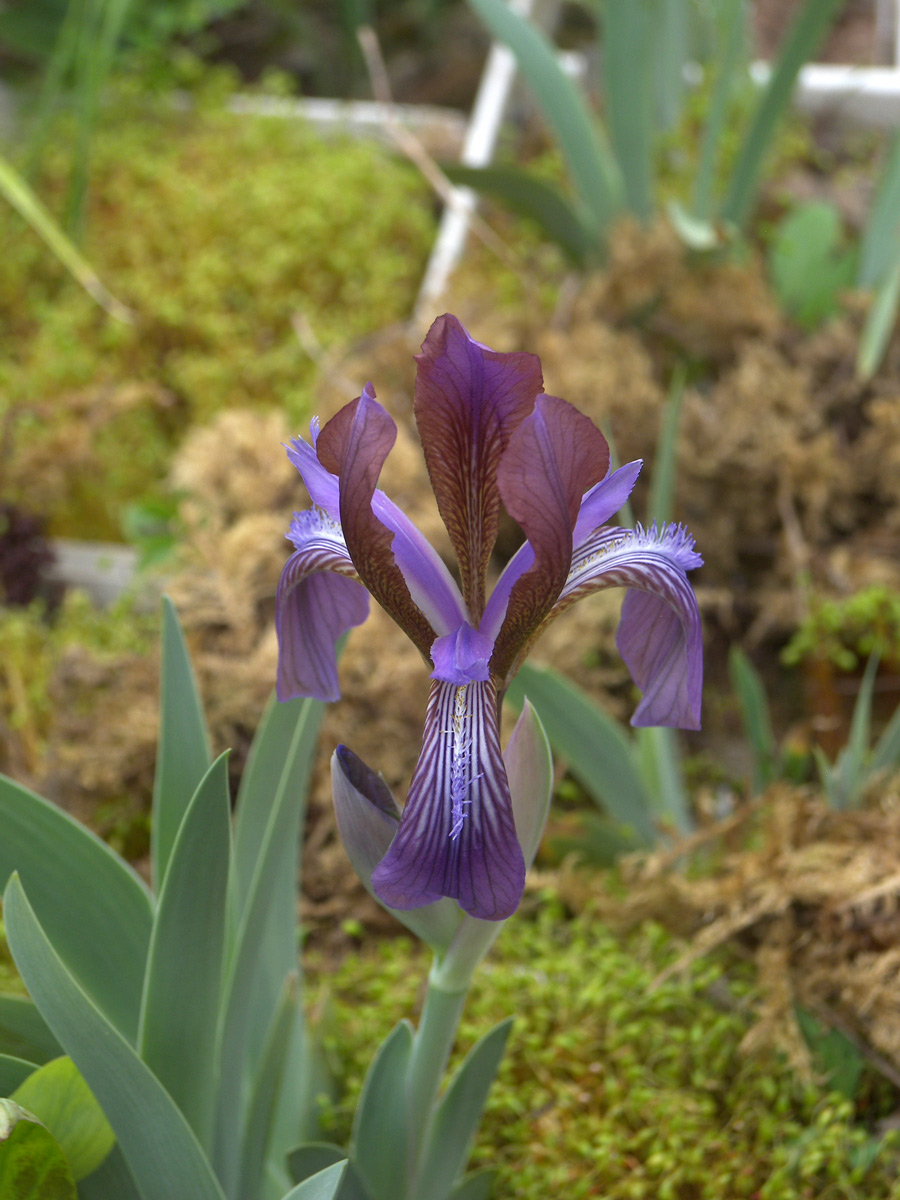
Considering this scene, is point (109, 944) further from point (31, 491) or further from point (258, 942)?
point (31, 491)

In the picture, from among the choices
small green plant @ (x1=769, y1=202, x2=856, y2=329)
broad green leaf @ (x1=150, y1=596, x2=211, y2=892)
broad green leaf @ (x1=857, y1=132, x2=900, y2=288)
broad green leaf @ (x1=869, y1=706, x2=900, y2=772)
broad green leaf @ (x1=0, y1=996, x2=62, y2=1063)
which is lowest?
broad green leaf @ (x1=869, y1=706, x2=900, y2=772)

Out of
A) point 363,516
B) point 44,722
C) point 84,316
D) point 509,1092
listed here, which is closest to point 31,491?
point 44,722

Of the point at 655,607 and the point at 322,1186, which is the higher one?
the point at 655,607

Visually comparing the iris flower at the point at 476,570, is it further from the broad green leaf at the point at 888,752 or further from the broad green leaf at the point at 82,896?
the broad green leaf at the point at 888,752

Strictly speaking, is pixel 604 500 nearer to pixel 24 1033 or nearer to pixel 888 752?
pixel 24 1033

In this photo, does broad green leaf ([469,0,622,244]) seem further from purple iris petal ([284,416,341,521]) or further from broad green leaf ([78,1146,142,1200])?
broad green leaf ([78,1146,142,1200])

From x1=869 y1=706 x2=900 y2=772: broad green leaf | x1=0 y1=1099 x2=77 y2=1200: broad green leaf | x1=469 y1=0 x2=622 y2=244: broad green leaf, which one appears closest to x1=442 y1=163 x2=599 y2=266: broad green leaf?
x1=469 y1=0 x2=622 y2=244: broad green leaf

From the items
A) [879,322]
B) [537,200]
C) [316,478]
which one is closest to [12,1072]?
[316,478]
